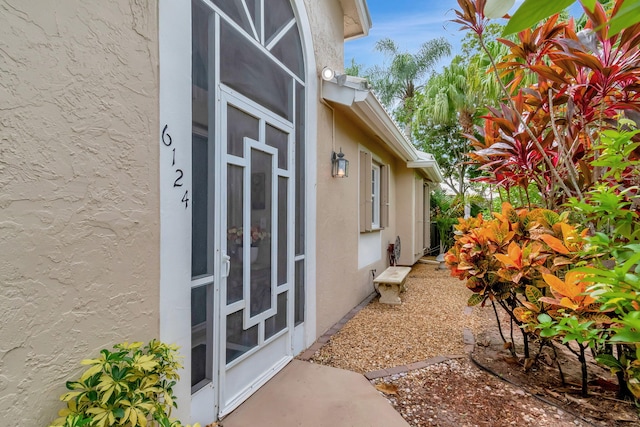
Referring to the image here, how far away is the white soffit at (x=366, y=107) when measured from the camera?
4.72 metres

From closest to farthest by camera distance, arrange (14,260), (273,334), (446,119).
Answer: (14,260) < (273,334) < (446,119)

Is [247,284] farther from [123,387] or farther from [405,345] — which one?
[405,345]

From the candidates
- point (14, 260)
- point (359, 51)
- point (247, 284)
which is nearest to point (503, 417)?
point (247, 284)

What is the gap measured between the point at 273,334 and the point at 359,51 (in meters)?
20.5

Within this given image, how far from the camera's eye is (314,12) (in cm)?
471

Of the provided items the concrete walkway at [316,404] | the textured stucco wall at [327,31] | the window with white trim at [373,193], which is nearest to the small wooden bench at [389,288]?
the window with white trim at [373,193]

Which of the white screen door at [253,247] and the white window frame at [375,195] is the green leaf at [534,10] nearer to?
the white screen door at [253,247]

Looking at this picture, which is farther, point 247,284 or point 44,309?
point 247,284

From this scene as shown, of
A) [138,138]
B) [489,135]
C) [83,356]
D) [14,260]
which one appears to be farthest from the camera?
[489,135]

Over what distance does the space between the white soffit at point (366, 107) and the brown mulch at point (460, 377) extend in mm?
3342

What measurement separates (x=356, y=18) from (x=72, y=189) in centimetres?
586

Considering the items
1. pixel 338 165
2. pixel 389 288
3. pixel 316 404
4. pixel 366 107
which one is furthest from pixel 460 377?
pixel 366 107

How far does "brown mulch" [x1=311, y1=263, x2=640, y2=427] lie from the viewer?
113 inches

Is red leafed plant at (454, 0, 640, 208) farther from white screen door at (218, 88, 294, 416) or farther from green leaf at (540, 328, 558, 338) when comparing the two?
white screen door at (218, 88, 294, 416)
